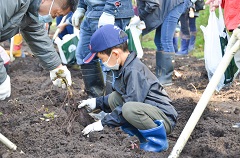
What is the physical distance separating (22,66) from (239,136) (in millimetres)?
4203

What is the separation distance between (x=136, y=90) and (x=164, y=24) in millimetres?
2224

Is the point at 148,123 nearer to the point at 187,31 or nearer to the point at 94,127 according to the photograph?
the point at 94,127

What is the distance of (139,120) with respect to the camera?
3.21 meters

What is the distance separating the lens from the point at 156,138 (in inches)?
127

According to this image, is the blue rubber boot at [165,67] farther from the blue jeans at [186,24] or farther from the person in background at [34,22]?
the blue jeans at [186,24]

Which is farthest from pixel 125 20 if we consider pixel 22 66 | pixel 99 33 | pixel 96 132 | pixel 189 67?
pixel 22 66

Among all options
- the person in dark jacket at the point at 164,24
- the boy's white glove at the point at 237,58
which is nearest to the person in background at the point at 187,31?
the person in dark jacket at the point at 164,24

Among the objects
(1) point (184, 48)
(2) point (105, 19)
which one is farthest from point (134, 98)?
(1) point (184, 48)

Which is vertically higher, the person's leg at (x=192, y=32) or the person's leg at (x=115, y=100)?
the person's leg at (x=115, y=100)

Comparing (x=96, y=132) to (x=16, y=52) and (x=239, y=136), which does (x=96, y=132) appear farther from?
(x=16, y=52)

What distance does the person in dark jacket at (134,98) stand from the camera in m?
3.22

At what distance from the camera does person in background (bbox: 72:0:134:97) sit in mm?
4211

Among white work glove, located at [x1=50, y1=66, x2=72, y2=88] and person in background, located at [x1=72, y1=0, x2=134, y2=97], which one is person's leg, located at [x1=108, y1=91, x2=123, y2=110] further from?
person in background, located at [x1=72, y1=0, x2=134, y2=97]

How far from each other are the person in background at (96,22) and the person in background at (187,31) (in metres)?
3.18
